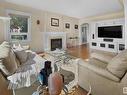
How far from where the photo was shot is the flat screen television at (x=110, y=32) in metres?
6.70

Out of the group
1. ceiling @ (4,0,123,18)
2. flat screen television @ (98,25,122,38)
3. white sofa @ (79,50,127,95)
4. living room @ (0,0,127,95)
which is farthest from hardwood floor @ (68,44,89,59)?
white sofa @ (79,50,127,95)

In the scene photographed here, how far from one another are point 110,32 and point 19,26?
→ 5.24 m

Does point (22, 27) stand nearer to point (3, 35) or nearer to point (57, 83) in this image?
point (3, 35)

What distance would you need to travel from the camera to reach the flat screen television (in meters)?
6.70

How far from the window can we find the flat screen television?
4.50 metres

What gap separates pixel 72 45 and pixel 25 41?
12.8 ft

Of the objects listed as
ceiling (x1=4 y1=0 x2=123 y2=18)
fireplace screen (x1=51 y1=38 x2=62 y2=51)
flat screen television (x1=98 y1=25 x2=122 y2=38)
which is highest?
ceiling (x1=4 y1=0 x2=123 y2=18)

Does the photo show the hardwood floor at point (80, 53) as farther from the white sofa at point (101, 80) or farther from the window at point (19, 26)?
the white sofa at point (101, 80)

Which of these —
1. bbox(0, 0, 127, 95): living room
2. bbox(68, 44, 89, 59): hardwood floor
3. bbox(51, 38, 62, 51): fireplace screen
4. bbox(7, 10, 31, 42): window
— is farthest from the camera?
bbox(51, 38, 62, 51): fireplace screen

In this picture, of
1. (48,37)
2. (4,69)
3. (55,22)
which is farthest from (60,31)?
(4,69)

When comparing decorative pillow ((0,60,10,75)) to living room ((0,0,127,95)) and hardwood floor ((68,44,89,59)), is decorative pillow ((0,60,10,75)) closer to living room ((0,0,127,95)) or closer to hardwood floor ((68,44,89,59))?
living room ((0,0,127,95))

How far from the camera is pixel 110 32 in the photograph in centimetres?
718

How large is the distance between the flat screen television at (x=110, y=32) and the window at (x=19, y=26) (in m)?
4.50

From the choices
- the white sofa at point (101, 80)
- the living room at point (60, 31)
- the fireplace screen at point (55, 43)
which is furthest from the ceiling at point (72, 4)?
the white sofa at point (101, 80)
